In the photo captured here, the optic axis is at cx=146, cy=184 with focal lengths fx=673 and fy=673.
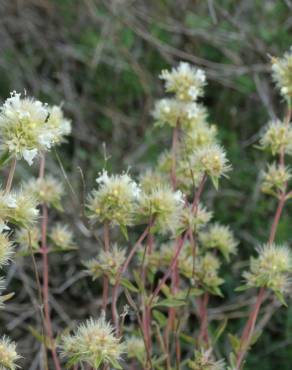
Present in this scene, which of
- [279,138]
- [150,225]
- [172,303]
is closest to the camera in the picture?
[150,225]

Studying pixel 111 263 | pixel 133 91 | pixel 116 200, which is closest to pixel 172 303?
pixel 111 263

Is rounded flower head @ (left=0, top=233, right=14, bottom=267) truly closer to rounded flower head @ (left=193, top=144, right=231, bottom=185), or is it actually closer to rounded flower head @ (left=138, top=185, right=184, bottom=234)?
rounded flower head @ (left=138, top=185, right=184, bottom=234)

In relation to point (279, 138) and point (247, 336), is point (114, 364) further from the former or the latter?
point (279, 138)

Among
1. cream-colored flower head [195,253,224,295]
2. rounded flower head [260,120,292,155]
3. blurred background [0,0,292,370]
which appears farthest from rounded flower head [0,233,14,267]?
blurred background [0,0,292,370]

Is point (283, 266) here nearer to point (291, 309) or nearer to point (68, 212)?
point (291, 309)

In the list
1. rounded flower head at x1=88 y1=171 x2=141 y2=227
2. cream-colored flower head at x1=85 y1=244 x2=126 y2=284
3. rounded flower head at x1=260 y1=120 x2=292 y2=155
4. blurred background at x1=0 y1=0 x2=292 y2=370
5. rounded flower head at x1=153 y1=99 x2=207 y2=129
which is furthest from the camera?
blurred background at x1=0 y1=0 x2=292 y2=370

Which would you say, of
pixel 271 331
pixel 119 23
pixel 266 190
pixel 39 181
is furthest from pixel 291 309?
pixel 119 23
